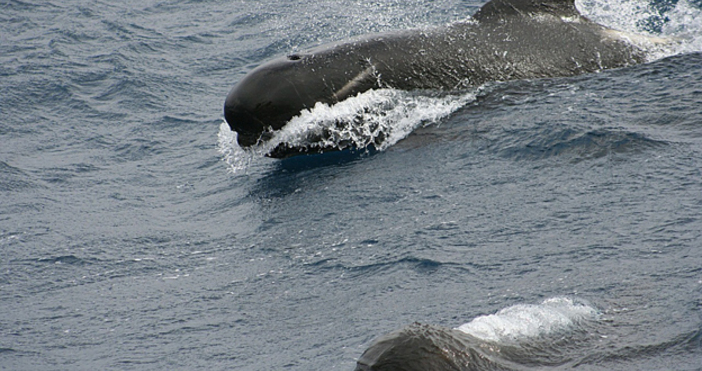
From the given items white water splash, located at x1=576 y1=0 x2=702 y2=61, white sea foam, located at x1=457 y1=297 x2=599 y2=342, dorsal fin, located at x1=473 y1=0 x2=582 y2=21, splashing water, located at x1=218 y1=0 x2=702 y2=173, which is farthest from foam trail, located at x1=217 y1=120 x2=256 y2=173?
white water splash, located at x1=576 y1=0 x2=702 y2=61

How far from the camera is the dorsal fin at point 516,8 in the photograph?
13164 millimetres

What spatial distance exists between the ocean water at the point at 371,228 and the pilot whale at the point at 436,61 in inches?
10.9

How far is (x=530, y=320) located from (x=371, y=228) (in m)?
3.27

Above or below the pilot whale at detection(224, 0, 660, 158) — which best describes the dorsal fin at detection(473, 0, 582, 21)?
above

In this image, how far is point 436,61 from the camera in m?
12.4

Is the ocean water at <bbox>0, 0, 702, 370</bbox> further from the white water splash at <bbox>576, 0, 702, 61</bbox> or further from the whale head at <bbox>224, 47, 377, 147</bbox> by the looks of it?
the whale head at <bbox>224, 47, 377, 147</bbox>

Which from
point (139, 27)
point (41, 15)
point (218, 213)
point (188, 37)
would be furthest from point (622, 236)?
point (41, 15)

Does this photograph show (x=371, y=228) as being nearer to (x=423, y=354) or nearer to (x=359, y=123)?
(x=359, y=123)

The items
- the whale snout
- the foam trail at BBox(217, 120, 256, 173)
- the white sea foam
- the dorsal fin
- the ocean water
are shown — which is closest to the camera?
the white sea foam

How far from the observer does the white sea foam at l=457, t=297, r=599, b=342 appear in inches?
232

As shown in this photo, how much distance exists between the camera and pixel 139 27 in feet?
66.2

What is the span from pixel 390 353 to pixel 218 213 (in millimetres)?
5991

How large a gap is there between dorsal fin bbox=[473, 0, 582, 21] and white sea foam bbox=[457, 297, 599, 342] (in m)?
7.18

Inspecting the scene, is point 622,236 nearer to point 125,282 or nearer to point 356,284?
point 356,284
